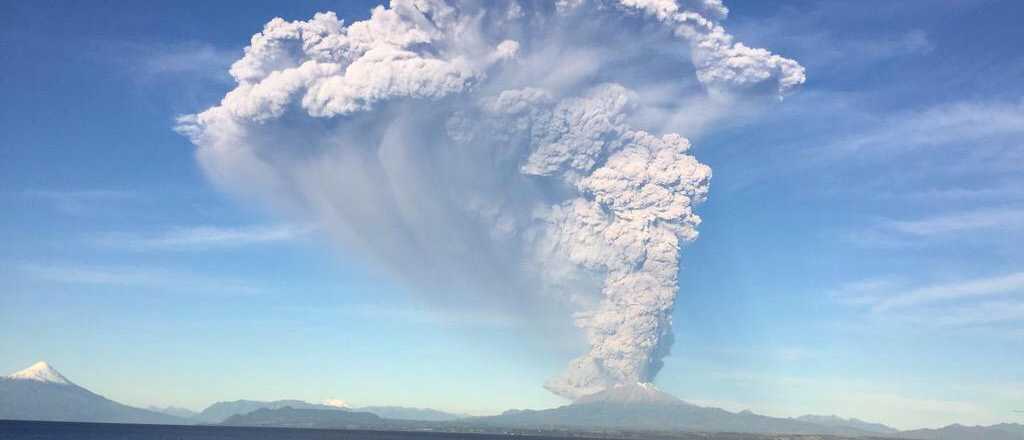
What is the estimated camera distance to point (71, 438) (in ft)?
638

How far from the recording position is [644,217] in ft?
652

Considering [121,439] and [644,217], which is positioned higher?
[644,217]

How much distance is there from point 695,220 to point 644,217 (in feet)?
36.8

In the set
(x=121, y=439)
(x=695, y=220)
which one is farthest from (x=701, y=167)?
(x=121, y=439)

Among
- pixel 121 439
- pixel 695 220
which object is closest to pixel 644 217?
pixel 695 220

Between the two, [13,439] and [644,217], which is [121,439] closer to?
[13,439]

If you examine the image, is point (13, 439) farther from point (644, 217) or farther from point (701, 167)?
point (701, 167)

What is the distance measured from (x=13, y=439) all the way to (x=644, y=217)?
452 feet

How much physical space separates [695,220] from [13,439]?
486 feet

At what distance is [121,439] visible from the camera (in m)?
199

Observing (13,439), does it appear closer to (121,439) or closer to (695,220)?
(121,439)

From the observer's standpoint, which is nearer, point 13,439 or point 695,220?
point 13,439

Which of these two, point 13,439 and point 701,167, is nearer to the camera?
point 13,439

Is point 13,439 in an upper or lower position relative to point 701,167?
lower
